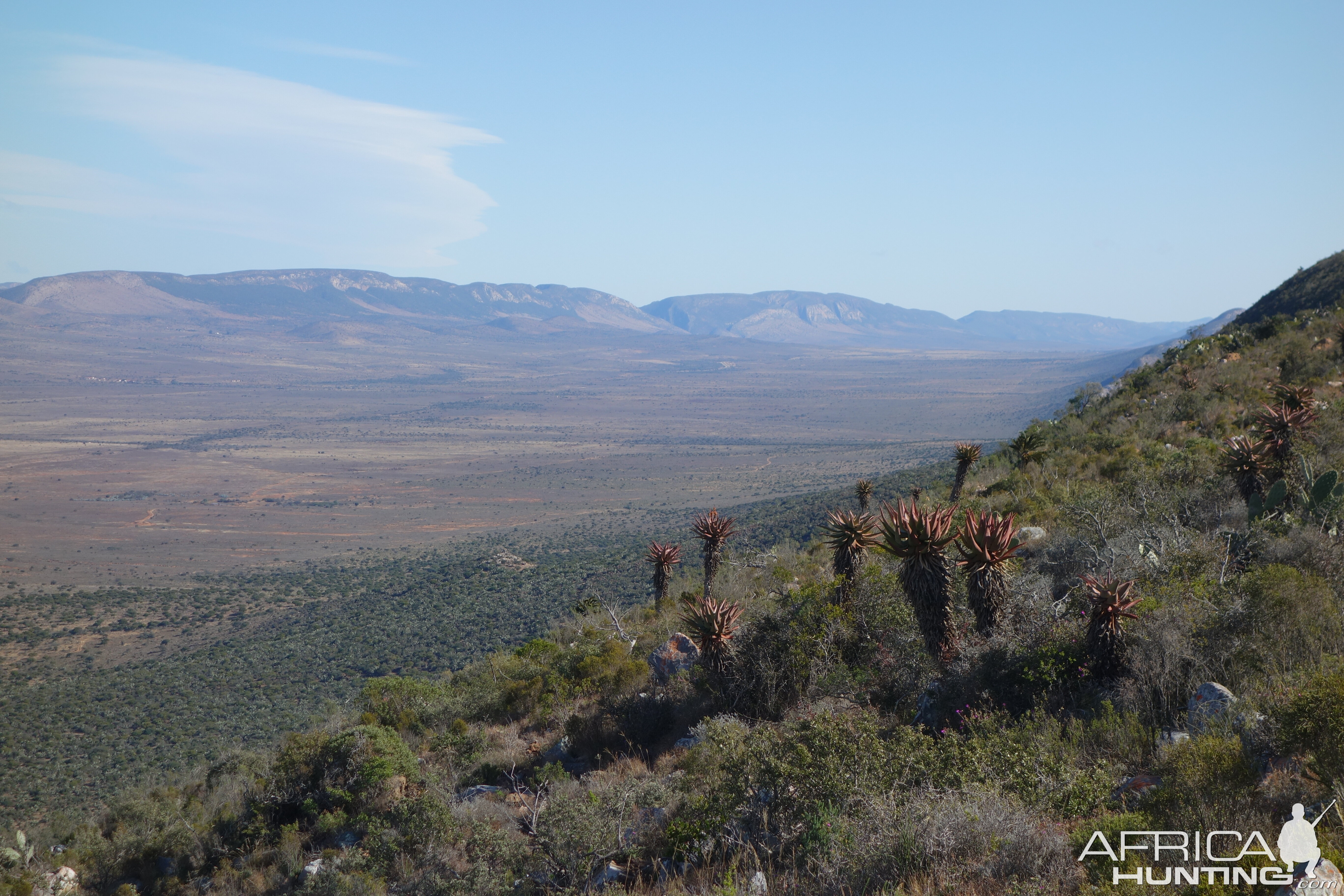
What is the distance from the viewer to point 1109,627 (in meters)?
7.48

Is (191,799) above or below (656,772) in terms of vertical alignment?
below

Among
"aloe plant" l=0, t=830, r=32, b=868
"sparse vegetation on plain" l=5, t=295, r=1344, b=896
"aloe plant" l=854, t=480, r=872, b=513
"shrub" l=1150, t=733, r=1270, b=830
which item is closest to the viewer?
"shrub" l=1150, t=733, r=1270, b=830

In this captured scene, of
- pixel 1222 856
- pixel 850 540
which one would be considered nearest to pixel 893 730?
pixel 1222 856

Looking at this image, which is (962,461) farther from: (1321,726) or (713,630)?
(1321,726)

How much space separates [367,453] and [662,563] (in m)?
99.0

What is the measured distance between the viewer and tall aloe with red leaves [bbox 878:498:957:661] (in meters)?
9.05

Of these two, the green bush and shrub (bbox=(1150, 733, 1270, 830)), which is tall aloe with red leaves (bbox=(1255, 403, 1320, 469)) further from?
the green bush

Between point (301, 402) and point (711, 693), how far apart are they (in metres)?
170

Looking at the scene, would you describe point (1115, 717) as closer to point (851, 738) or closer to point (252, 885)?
point (851, 738)

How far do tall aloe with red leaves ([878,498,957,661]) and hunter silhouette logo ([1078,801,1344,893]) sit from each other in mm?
4264

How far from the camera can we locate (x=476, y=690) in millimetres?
17219

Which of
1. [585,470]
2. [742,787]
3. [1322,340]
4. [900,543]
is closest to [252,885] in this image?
[742,787]

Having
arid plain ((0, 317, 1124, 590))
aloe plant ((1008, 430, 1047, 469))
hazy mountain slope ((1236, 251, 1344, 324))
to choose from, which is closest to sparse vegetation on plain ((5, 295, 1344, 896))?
aloe plant ((1008, 430, 1047, 469))

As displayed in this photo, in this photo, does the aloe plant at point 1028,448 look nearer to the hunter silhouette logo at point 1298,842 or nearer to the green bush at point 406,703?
the green bush at point 406,703
